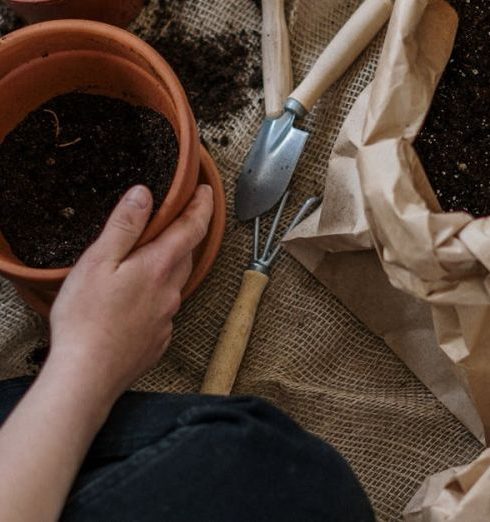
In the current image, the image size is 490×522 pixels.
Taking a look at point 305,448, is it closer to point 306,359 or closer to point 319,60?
point 306,359

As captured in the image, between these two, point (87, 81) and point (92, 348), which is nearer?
point (92, 348)

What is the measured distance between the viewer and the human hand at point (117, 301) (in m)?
0.62

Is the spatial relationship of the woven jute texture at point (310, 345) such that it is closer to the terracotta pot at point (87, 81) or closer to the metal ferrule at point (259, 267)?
the metal ferrule at point (259, 267)

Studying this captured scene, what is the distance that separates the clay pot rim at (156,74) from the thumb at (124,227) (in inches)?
0.7

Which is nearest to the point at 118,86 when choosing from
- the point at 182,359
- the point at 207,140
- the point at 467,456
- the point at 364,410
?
the point at 207,140

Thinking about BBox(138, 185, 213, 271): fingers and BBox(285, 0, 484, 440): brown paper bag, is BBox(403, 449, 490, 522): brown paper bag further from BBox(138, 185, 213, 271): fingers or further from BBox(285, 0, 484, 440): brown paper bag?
BBox(138, 185, 213, 271): fingers

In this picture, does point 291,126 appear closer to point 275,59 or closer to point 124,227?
point 275,59

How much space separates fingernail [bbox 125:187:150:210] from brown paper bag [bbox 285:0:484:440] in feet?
0.58

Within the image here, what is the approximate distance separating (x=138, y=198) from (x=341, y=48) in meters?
0.28

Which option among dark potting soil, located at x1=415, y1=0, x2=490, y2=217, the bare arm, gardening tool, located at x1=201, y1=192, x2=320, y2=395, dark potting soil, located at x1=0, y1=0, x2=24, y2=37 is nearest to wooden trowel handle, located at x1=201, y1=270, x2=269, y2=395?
gardening tool, located at x1=201, y1=192, x2=320, y2=395

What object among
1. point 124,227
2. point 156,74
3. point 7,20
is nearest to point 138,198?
point 124,227

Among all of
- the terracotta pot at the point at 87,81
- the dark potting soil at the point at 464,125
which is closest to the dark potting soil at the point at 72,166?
the terracotta pot at the point at 87,81

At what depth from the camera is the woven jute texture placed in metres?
0.83

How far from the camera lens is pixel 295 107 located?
797 mm
